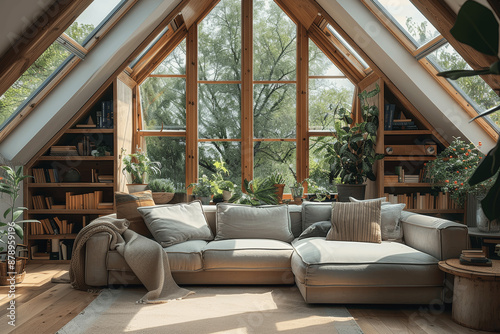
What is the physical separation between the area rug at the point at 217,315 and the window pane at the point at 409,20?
291cm

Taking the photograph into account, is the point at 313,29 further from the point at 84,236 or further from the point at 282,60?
the point at 84,236

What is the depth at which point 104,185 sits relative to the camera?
17.6ft

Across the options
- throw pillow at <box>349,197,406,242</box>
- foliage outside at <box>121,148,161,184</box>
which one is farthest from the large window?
throw pillow at <box>349,197,406,242</box>

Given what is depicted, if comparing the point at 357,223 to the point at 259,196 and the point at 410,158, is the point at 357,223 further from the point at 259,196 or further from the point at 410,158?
the point at 410,158

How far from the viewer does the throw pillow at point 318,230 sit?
405 cm

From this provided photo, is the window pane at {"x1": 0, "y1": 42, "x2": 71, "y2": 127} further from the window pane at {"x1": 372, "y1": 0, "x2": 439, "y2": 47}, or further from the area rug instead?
the window pane at {"x1": 372, "y1": 0, "x2": 439, "y2": 47}

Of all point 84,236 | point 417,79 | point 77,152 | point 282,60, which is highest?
point 282,60

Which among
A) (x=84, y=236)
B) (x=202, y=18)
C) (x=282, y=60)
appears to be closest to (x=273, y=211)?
(x=84, y=236)

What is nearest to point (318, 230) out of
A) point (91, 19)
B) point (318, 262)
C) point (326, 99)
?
point (318, 262)

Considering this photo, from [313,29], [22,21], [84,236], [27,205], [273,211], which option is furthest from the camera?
[313,29]

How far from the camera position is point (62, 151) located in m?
5.35

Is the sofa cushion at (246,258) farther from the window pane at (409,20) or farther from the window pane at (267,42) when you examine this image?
the window pane at (267,42)

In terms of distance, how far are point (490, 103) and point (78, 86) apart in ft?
14.3

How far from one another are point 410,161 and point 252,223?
2.51 metres
